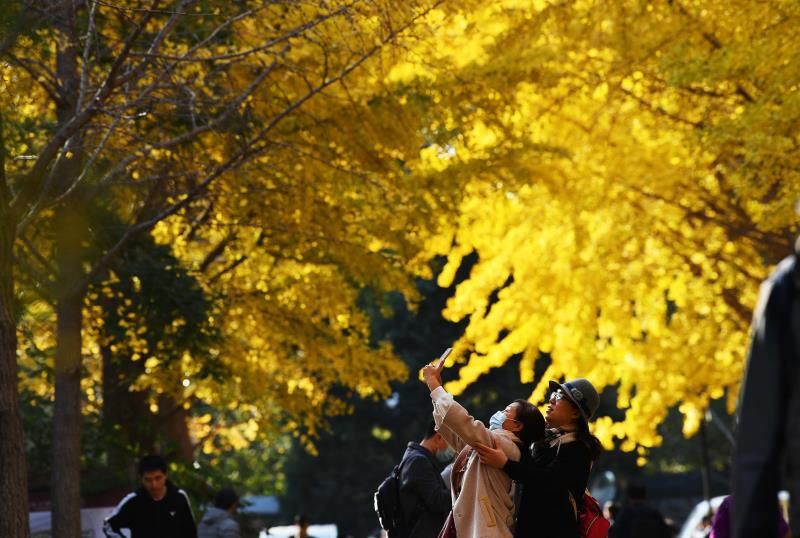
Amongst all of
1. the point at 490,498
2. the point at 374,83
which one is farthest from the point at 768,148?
the point at 490,498

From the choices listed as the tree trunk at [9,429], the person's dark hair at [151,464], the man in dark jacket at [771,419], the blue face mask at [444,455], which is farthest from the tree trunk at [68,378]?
the man in dark jacket at [771,419]

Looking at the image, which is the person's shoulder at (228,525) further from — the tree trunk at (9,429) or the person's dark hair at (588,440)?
the person's dark hair at (588,440)

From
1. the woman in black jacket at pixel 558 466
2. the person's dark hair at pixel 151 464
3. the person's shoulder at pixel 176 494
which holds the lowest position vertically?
the woman in black jacket at pixel 558 466

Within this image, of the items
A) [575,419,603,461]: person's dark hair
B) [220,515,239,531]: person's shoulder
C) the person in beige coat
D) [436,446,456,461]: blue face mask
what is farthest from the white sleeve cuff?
[220,515,239,531]: person's shoulder

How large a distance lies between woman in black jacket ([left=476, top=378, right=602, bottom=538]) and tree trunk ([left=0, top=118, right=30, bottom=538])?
13.5 ft

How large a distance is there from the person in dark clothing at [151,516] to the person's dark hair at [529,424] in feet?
12.2

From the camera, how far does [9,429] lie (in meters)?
11.0

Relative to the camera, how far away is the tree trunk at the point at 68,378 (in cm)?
1395

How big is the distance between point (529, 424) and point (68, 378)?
7.01 meters

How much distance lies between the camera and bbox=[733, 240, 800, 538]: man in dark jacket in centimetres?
387

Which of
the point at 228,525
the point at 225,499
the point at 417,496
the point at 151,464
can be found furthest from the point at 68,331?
the point at 417,496

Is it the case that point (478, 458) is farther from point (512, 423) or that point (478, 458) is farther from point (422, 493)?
point (422, 493)

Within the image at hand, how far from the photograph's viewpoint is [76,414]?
14.4 m

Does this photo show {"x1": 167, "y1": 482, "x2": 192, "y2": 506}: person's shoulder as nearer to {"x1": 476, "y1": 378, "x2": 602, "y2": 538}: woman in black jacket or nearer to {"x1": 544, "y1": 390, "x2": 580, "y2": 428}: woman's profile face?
{"x1": 476, "y1": 378, "x2": 602, "y2": 538}: woman in black jacket
